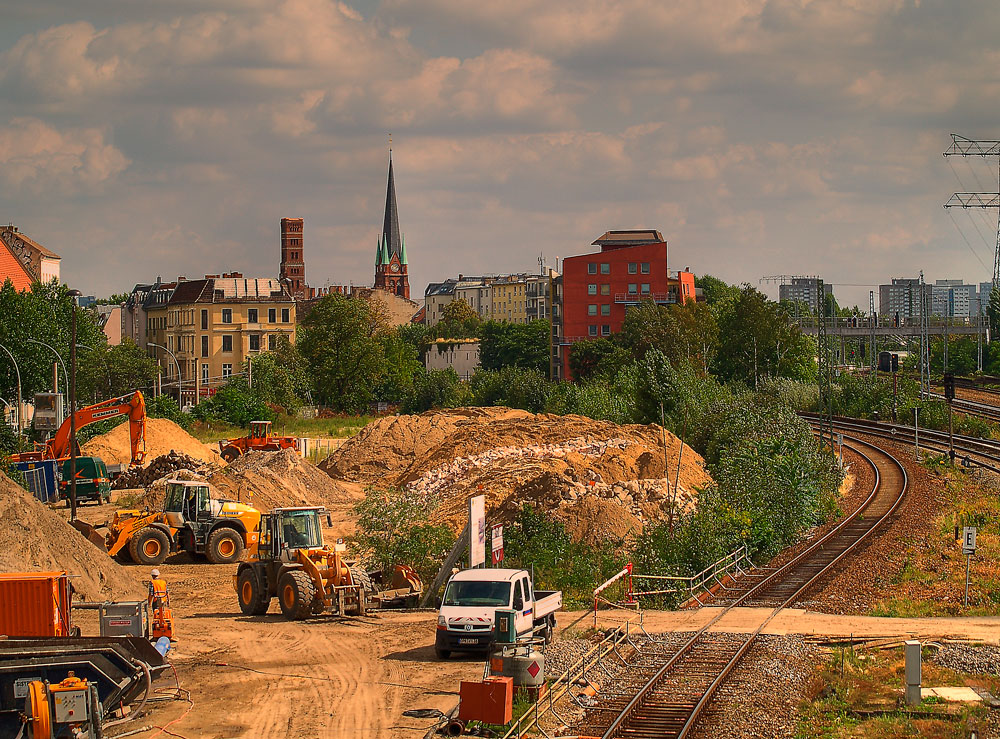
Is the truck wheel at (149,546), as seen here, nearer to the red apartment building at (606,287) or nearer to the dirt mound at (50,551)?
the dirt mound at (50,551)

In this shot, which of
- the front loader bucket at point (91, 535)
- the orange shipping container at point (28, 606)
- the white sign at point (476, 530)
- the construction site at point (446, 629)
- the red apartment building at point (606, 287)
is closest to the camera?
the construction site at point (446, 629)

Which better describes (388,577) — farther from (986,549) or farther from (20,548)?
(986,549)

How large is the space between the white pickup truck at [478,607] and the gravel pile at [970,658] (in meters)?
8.01

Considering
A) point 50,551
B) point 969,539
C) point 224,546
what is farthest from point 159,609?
point 969,539

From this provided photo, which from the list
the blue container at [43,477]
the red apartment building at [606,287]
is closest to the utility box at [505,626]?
the blue container at [43,477]

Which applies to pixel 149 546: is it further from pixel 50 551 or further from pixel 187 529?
pixel 50 551

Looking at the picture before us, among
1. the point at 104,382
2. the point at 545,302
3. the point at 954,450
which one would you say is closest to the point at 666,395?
the point at 954,450

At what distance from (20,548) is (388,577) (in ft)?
30.7

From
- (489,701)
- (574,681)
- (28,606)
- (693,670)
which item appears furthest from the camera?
(693,670)

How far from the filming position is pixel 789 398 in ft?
271

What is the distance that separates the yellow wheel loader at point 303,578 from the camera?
27281 mm

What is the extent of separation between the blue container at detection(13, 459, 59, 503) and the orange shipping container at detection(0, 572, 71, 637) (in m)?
32.4

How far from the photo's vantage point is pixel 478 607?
22547 millimetres

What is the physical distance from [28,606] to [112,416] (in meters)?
33.7
